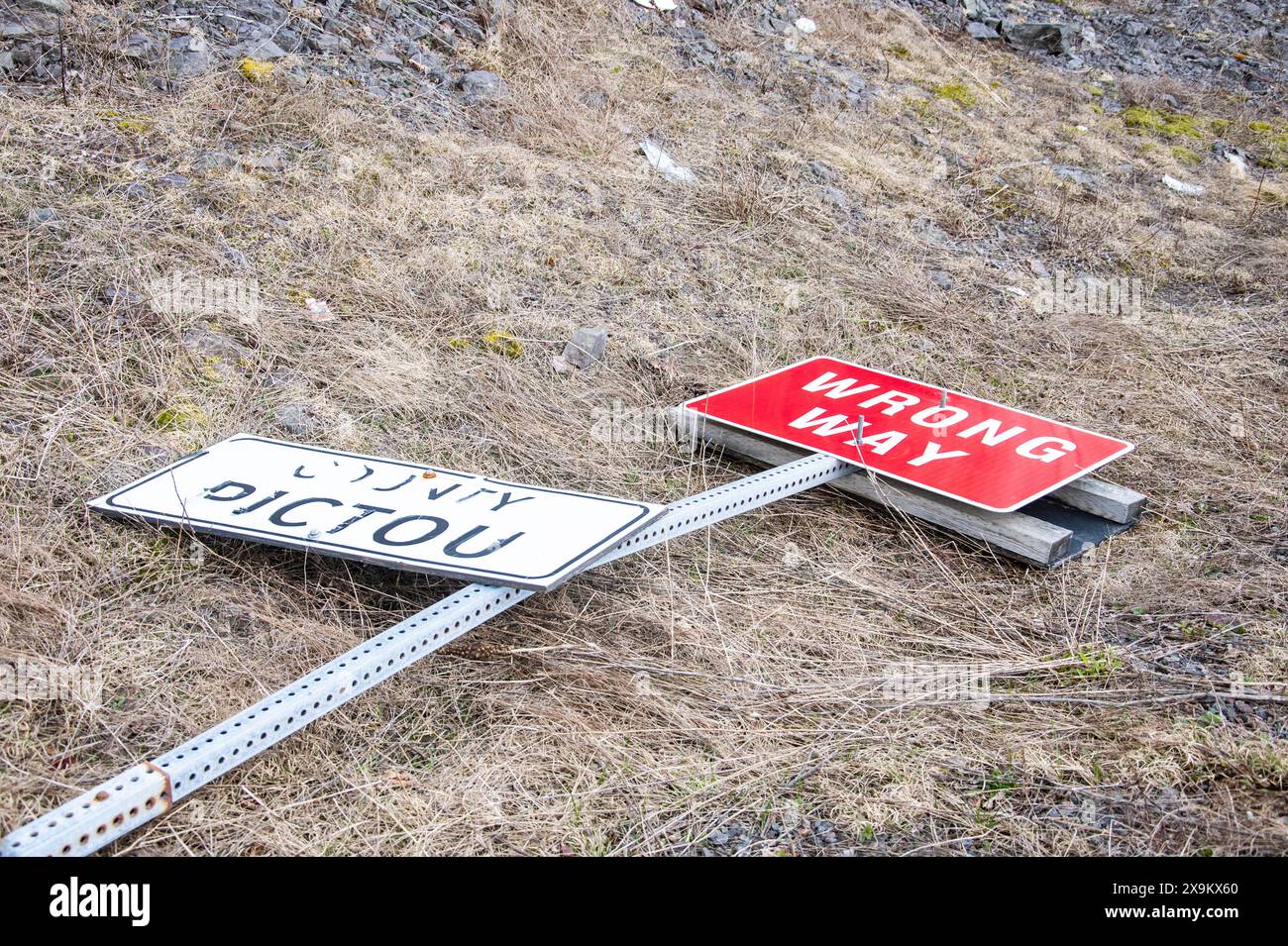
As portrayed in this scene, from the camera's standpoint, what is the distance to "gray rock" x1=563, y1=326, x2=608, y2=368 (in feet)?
13.2

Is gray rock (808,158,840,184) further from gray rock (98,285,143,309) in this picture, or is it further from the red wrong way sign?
gray rock (98,285,143,309)

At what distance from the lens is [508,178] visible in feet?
16.2

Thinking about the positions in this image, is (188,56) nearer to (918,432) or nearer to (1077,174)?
(918,432)

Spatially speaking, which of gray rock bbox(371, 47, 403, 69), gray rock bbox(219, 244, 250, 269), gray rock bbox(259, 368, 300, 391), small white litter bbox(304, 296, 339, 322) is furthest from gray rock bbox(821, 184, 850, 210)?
gray rock bbox(259, 368, 300, 391)

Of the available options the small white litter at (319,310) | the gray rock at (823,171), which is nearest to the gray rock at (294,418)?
the small white litter at (319,310)

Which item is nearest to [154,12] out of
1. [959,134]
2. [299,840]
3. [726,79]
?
[726,79]

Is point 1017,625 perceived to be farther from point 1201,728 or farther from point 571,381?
point 571,381

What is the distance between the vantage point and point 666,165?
5559 millimetres

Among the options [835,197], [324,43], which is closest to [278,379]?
[324,43]

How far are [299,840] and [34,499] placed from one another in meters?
1.39

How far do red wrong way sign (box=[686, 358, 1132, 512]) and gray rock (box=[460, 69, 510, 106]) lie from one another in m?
2.50

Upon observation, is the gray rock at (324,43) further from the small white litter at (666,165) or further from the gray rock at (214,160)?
the small white litter at (666,165)

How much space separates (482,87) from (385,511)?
11.5ft

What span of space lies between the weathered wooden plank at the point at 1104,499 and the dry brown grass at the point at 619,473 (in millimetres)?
109
